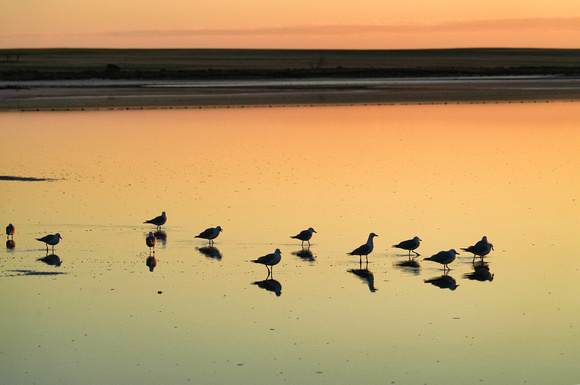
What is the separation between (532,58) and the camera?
6476 inches

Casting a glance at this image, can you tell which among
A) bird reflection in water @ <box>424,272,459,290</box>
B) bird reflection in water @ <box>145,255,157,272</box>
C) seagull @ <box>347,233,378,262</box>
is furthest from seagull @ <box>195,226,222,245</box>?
bird reflection in water @ <box>424,272,459,290</box>

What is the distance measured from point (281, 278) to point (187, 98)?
43.5m

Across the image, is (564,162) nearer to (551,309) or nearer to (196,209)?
(196,209)

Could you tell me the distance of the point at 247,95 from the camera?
193ft

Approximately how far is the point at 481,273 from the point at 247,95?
150 ft

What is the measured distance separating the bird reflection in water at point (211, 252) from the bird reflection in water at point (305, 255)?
3.83 feet

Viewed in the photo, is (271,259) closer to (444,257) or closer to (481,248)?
(444,257)

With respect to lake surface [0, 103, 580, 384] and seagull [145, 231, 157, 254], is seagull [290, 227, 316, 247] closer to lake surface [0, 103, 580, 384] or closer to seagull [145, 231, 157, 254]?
lake surface [0, 103, 580, 384]

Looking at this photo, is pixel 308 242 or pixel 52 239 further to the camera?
pixel 308 242

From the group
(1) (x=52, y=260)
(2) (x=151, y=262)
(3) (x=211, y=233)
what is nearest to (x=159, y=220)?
(3) (x=211, y=233)

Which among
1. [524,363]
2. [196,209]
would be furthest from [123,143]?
[524,363]

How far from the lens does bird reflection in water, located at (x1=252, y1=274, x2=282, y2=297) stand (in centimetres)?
1302

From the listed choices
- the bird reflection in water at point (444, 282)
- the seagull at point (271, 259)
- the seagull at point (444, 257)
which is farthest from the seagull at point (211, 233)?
the bird reflection in water at point (444, 282)

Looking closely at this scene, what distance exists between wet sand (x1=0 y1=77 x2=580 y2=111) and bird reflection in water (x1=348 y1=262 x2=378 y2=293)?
120 feet
